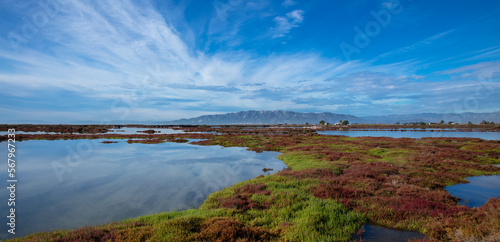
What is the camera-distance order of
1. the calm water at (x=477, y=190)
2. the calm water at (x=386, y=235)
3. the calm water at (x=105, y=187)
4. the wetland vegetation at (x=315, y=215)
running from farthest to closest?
1. the calm water at (x=477, y=190)
2. the calm water at (x=105, y=187)
3. the calm water at (x=386, y=235)
4. the wetland vegetation at (x=315, y=215)

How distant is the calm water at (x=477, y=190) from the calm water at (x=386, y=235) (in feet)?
24.7

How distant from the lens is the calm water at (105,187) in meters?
12.6

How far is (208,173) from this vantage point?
23391 millimetres

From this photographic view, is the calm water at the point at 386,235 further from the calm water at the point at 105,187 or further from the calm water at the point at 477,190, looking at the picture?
the calm water at the point at 105,187

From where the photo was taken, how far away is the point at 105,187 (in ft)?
59.7

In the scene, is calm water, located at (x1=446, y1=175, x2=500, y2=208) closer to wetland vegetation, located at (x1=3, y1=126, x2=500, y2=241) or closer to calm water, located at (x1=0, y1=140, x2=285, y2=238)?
wetland vegetation, located at (x1=3, y1=126, x2=500, y2=241)

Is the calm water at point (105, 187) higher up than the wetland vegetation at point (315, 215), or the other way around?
the wetland vegetation at point (315, 215)

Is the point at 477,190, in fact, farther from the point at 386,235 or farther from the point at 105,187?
the point at 105,187

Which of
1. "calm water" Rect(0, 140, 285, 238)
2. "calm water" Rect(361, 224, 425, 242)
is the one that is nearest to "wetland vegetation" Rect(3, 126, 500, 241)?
"calm water" Rect(361, 224, 425, 242)

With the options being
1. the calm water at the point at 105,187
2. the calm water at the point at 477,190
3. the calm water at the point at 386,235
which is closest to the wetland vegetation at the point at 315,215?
the calm water at the point at 386,235

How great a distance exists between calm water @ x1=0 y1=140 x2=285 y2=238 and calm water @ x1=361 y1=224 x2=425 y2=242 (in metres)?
10.2

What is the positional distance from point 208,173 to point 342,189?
14.1 meters

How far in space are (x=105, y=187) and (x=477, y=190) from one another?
30.2 metres

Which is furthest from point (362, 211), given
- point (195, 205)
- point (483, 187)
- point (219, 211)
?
point (483, 187)
